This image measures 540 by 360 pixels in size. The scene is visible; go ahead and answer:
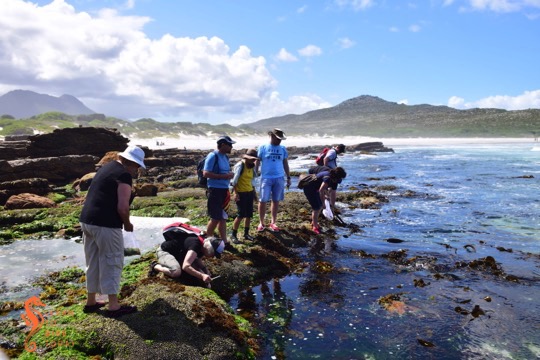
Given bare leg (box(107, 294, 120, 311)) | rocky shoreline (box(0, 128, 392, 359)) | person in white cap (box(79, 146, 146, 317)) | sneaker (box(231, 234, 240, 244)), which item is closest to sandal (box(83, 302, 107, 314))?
rocky shoreline (box(0, 128, 392, 359))

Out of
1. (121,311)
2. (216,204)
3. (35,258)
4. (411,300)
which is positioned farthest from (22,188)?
(411,300)

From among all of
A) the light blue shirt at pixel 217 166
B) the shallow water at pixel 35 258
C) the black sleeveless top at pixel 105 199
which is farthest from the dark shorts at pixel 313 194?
the black sleeveless top at pixel 105 199

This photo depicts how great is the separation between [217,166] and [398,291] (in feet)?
14.0

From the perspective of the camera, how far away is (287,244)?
945 centimetres

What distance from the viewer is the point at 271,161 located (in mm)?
→ 9406

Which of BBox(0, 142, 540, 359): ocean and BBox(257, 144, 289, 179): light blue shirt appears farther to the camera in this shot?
BBox(257, 144, 289, 179): light blue shirt

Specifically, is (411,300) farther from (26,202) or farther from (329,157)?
(26,202)

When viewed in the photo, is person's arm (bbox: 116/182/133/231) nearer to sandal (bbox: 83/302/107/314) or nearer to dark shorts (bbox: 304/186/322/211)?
sandal (bbox: 83/302/107/314)

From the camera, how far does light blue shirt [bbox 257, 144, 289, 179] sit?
9.40m

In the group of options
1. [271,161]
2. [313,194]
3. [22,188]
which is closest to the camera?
[271,161]

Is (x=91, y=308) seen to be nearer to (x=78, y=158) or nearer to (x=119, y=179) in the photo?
(x=119, y=179)

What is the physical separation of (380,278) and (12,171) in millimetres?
19242

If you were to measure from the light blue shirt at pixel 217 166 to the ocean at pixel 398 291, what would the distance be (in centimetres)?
221

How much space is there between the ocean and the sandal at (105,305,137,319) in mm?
1772
